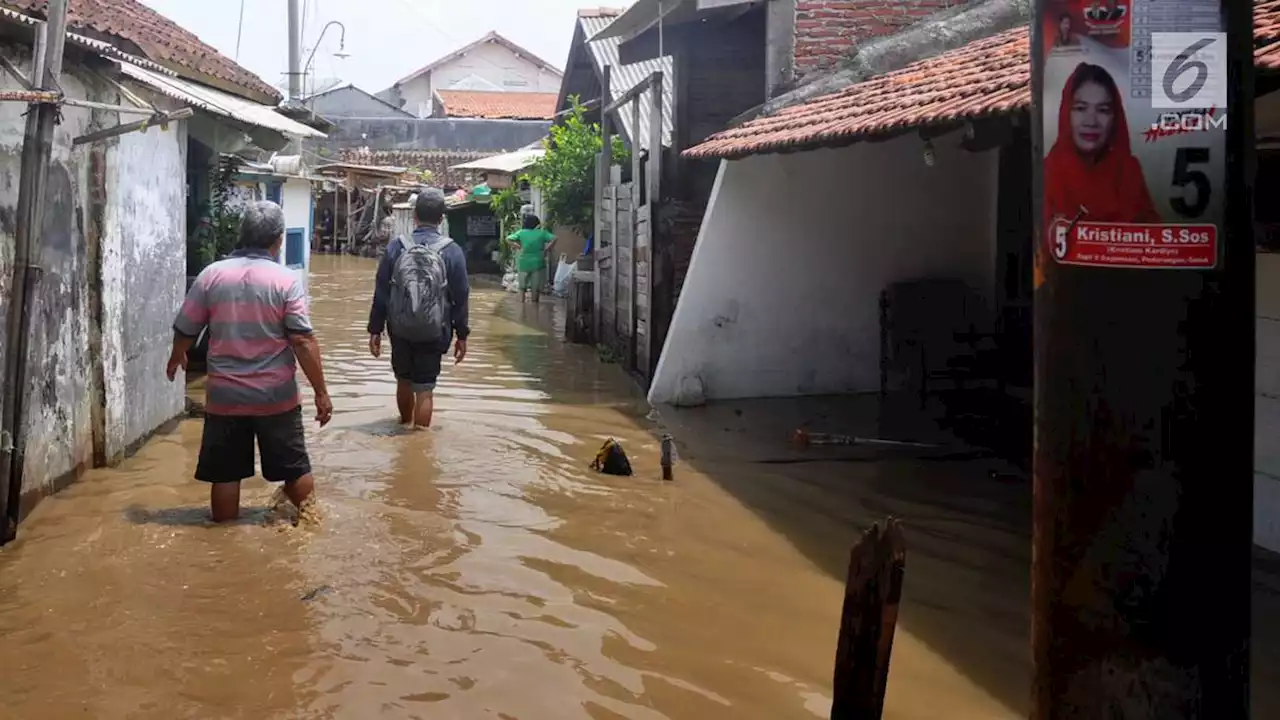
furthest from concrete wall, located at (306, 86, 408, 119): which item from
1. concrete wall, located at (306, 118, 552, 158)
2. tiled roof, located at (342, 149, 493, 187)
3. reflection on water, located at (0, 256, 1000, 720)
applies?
reflection on water, located at (0, 256, 1000, 720)

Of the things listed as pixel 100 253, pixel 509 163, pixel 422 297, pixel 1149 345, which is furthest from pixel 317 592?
pixel 509 163

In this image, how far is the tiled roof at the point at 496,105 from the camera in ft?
163

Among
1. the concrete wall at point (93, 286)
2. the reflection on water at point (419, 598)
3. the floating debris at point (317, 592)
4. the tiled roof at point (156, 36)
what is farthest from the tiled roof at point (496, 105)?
the floating debris at point (317, 592)

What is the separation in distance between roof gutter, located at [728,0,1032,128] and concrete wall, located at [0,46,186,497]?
204 inches

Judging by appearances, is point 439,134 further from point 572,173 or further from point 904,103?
point 904,103

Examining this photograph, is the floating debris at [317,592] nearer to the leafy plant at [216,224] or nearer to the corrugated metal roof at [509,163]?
the leafy plant at [216,224]

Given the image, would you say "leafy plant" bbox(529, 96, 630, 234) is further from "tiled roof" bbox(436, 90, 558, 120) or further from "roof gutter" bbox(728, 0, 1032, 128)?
"tiled roof" bbox(436, 90, 558, 120)

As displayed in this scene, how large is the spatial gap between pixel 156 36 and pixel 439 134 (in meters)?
35.8

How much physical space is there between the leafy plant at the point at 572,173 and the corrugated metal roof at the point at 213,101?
14.8 ft

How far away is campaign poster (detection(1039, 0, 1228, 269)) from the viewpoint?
2070mm

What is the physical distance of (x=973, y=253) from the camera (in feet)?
36.9

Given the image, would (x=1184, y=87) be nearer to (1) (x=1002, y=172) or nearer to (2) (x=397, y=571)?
(2) (x=397, y=571)

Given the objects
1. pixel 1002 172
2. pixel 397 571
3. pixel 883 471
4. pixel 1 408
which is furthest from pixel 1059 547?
pixel 1002 172

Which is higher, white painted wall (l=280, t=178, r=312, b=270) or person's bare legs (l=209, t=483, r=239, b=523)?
white painted wall (l=280, t=178, r=312, b=270)
